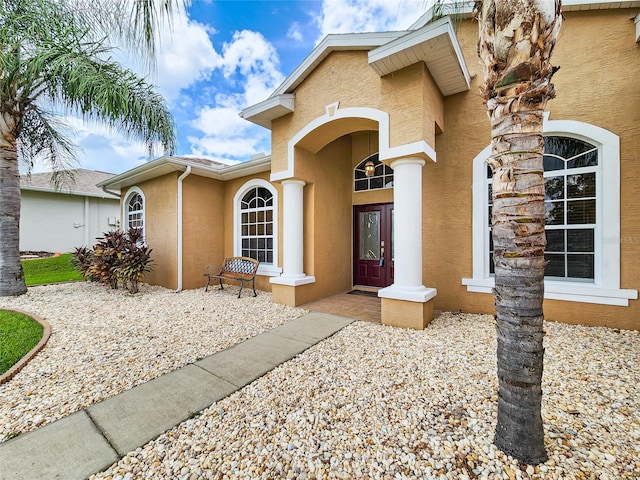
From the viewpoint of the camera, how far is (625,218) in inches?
174

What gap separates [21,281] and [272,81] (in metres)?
10.6

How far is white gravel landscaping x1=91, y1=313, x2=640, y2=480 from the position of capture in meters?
1.93

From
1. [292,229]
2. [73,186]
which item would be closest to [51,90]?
[292,229]

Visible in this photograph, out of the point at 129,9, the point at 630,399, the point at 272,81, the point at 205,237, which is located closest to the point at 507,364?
the point at 630,399

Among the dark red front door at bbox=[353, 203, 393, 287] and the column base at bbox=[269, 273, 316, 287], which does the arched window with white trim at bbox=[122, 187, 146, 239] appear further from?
the dark red front door at bbox=[353, 203, 393, 287]

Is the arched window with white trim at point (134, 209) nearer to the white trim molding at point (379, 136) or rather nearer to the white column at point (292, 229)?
the white column at point (292, 229)

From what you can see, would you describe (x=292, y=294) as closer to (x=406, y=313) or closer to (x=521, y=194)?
(x=406, y=313)

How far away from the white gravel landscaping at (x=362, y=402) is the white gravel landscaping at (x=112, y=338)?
3 centimetres

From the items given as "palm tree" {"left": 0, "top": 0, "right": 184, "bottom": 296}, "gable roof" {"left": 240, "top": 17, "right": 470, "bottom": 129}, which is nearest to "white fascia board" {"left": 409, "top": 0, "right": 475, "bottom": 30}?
"gable roof" {"left": 240, "top": 17, "right": 470, "bottom": 129}

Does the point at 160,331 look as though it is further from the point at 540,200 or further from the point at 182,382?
the point at 540,200

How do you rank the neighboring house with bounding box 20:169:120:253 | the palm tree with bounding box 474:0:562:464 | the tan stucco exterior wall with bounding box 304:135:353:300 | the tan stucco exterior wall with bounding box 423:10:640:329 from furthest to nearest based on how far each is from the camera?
the neighboring house with bounding box 20:169:120:253 < the tan stucco exterior wall with bounding box 304:135:353:300 < the tan stucco exterior wall with bounding box 423:10:640:329 < the palm tree with bounding box 474:0:562:464

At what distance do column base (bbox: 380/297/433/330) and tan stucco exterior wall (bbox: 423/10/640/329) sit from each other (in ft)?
4.05

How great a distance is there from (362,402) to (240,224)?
7354 millimetres

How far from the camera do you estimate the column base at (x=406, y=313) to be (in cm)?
464
